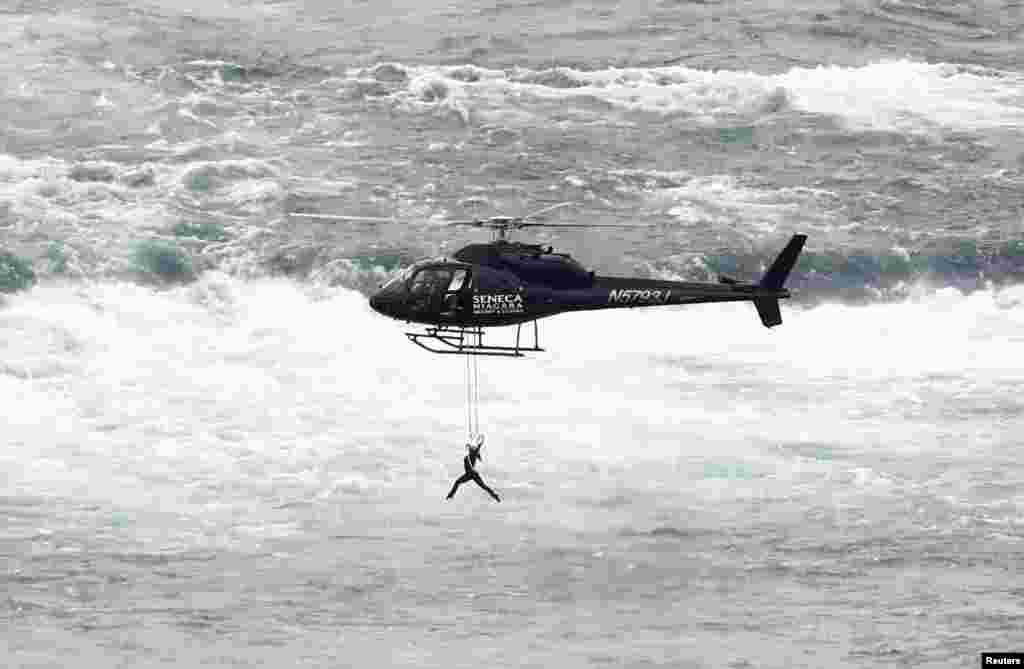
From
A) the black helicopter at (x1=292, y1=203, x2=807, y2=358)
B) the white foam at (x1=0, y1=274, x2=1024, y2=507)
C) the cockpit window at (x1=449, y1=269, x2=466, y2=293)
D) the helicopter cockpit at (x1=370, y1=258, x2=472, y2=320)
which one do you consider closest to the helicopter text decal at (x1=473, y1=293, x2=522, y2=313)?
the black helicopter at (x1=292, y1=203, x2=807, y2=358)

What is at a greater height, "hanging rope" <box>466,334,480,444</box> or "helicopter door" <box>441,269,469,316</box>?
"helicopter door" <box>441,269,469,316</box>

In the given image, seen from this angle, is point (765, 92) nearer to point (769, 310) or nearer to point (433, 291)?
point (769, 310)

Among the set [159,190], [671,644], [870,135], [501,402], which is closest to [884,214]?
[870,135]

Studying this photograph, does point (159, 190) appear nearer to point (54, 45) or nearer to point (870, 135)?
point (54, 45)

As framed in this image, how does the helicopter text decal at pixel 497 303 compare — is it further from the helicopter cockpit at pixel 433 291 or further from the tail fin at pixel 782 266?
the tail fin at pixel 782 266

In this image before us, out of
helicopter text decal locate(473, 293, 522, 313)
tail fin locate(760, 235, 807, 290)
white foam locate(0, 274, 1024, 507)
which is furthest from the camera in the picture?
white foam locate(0, 274, 1024, 507)

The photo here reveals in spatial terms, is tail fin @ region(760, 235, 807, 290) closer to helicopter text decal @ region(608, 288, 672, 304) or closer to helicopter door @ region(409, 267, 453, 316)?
helicopter text decal @ region(608, 288, 672, 304)

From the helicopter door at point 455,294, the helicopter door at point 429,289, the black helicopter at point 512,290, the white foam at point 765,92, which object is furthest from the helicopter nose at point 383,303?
the white foam at point 765,92
